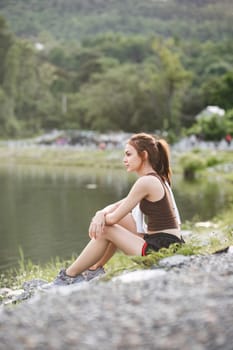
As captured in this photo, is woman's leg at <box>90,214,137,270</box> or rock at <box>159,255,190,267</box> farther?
woman's leg at <box>90,214,137,270</box>

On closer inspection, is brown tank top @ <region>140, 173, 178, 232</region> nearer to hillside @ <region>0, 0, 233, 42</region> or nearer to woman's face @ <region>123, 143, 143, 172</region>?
woman's face @ <region>123, 143, 143, 172</region>

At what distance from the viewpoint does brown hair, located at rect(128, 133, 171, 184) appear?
16.3ft

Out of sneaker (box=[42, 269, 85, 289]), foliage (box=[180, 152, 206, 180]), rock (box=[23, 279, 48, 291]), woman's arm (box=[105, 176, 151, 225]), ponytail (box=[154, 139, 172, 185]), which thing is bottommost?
foliage (box=[180, 152, 206, 180])

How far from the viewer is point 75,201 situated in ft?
58.2

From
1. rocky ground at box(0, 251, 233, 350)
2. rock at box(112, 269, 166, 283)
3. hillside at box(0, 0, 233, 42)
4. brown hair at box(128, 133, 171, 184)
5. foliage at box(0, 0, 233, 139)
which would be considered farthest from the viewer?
hillside at box(0, 0, 233, 42)

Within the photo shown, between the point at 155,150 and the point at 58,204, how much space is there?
12286mm

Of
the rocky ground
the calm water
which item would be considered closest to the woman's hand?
the rocky ground

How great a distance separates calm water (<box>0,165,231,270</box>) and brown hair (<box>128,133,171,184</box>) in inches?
181

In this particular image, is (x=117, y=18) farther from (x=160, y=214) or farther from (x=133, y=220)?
(x=160, y=214)

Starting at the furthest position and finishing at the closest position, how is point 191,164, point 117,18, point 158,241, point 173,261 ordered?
point 117,18 < point 191,164 < point 158,241 < point 173,261

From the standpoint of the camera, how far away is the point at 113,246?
4953mm

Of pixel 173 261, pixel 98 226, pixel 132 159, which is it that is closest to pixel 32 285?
pixel 98 226

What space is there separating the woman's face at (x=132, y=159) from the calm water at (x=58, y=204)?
4550 mm

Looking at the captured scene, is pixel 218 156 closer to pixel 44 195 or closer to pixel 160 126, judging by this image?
pixel 44 195
